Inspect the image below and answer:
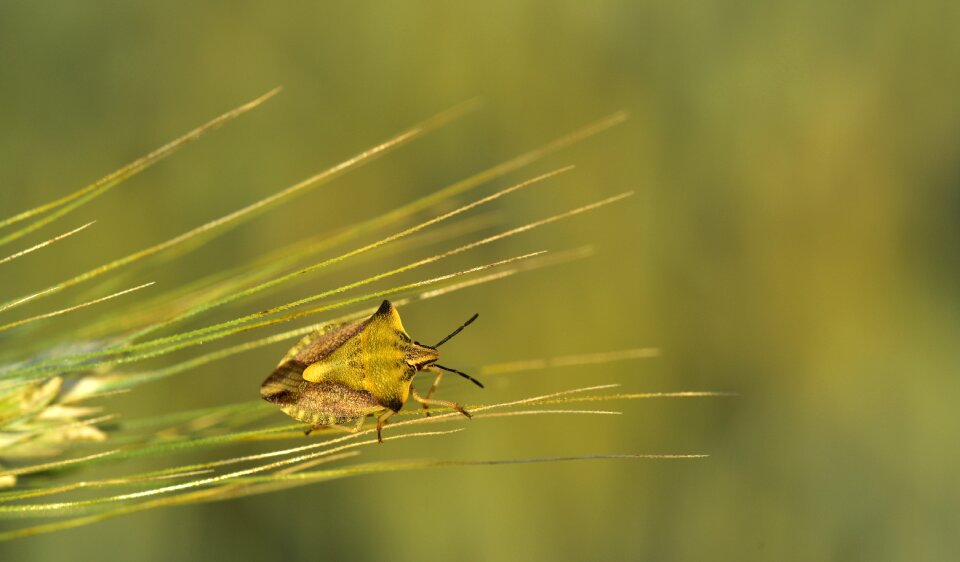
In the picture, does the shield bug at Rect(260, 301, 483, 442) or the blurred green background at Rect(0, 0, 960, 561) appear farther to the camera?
the blurred green background at Rect(0, 0, 960, 561)

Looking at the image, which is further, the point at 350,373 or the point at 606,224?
the point at 606,224

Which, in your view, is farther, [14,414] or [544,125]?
[544,125]

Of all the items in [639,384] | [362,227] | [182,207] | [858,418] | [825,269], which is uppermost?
[182,207]

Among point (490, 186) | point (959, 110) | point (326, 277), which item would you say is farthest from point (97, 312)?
point (959, 110)

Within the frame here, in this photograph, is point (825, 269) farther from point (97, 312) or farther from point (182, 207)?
point (97, 312)
